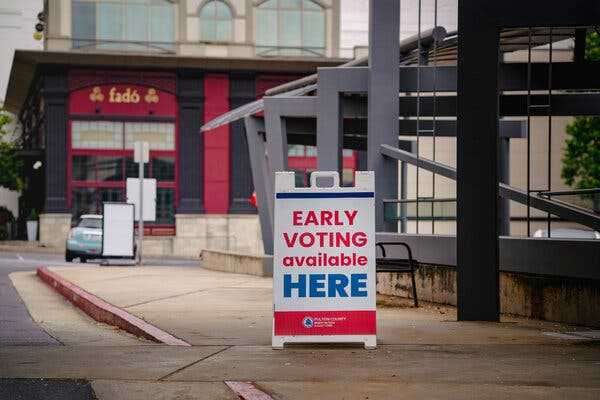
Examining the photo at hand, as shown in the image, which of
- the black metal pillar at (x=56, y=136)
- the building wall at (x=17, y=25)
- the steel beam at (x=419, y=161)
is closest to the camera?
the steel beam at (x=419, y=161)

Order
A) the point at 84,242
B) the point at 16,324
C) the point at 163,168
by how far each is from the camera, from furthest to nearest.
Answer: the point at 163,168
the point at 84,242
the point at 16,324

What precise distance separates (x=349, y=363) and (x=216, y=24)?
47.7m

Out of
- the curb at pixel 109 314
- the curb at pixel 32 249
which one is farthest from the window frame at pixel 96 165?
the curb at pixel 109 314

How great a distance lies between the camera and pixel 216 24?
2202 inches

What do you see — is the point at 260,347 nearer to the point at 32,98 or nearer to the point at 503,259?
the point at 503,259

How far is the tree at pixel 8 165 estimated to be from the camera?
61.9 metres

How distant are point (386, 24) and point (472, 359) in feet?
37.4

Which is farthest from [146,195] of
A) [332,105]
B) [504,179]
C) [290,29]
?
[290,29]

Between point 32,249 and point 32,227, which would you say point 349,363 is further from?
A: point 32,227

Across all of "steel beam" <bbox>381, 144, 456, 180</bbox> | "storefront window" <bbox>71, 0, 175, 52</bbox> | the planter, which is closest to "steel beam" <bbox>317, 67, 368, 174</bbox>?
"steel beam" <bbox>381, 144, 456, 180</bbox>

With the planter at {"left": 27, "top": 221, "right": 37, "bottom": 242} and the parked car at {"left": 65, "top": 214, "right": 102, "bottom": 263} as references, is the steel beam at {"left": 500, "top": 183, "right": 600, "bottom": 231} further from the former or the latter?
the planter at {"left": 27, "top": 221, "right": 37, "bottom": 242}

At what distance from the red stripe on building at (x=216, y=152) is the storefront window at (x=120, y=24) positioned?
2829mm

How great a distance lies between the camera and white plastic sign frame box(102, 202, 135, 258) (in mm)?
31984

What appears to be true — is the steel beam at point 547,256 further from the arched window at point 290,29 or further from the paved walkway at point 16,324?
the arched window at point 290,29
